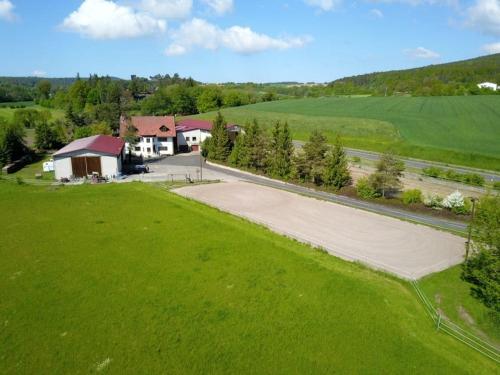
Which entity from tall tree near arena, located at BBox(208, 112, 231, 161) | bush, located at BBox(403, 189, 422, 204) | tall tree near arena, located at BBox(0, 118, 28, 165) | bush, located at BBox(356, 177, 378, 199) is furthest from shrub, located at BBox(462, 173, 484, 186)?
tall tree near arena, located at BBox(0, 118, 28, 165)

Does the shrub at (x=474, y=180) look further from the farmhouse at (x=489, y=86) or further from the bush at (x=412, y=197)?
the farmhouse at (x=489, y=86)

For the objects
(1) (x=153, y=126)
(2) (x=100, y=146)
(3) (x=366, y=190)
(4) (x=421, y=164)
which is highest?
(1) (x=153, y=126)

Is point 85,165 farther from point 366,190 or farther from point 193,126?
point 366,190

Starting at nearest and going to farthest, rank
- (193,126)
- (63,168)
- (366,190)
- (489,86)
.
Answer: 1. (366,190)
2. (63,168)
3. (193,126)
4. (489,86)

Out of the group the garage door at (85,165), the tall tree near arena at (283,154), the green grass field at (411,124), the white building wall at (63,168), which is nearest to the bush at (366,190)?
the tall tree near arena at (283,154)

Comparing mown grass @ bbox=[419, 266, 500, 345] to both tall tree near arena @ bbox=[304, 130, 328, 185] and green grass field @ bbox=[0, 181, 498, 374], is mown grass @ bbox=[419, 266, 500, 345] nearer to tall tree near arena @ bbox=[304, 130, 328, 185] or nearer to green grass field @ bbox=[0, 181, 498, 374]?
green grass field @ bbox=[0, 181, 498, 374]

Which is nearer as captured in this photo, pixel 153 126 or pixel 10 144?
pixel 10 144

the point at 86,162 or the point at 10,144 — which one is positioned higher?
the point at 10,144

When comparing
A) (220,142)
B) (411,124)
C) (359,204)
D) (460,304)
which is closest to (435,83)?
(411,124)
